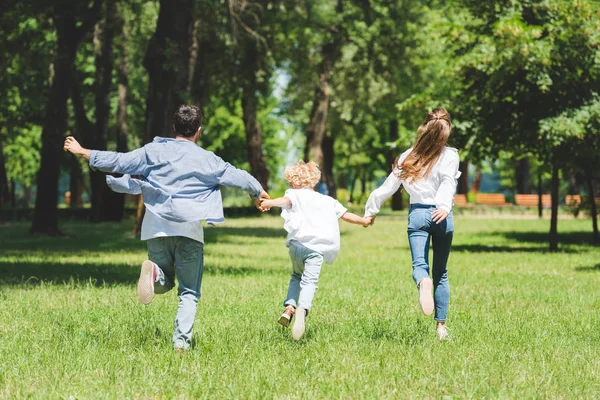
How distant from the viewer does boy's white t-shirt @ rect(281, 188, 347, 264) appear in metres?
7.98

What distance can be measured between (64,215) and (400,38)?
19.7 metres

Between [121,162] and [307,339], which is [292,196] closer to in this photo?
A: [307,339]

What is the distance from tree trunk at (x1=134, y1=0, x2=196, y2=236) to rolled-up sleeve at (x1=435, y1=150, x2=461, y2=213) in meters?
14.7

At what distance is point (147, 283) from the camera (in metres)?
6.91

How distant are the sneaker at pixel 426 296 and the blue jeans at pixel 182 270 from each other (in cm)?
175

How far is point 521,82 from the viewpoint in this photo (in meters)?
21.3

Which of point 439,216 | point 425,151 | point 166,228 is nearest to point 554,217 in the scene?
point 425,151

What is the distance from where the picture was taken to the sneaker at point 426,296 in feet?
23.6

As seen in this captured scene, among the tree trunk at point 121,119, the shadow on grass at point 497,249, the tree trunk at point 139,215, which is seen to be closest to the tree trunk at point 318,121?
the tree trunk at point 121,119

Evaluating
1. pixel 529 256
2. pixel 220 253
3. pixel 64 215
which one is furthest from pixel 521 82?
pixel 64 215

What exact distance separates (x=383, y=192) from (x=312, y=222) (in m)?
0.69

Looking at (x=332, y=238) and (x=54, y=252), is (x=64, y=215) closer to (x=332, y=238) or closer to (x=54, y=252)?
(x=54, y=252)

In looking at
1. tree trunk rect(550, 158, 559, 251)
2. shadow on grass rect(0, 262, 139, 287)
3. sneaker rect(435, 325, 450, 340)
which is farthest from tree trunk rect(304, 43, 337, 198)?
sneaker rect(435, 325, 450, 340)

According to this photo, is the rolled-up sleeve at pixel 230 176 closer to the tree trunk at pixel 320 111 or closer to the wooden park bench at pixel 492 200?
the tree trunk at pixel 320 111
